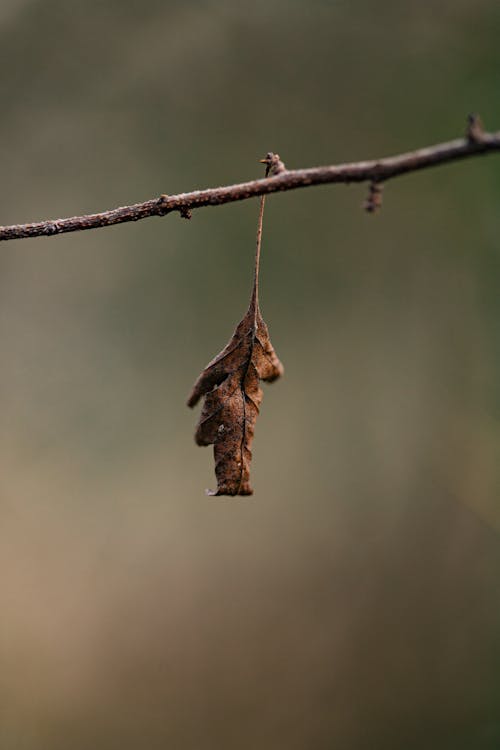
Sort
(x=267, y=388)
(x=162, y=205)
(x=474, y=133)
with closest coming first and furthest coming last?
(x=474, y=133) → (x=162, y=205) → (x=267, y=388)

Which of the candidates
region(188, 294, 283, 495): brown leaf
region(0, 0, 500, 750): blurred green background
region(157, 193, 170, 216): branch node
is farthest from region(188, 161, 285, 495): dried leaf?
region(0, 0, 500, 750): blurred green background

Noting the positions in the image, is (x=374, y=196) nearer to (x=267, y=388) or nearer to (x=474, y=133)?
(x=474, y=133)

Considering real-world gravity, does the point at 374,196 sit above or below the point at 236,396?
above

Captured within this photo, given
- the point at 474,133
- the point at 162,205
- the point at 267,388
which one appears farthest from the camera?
the point at 267,388

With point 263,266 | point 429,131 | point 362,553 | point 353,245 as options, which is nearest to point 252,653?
point 362,553

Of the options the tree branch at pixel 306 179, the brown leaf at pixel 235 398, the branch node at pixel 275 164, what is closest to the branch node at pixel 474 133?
the tree branch at pixel 306 179

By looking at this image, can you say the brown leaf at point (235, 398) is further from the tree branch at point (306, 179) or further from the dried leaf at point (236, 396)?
the tree branch at point (306, 179)

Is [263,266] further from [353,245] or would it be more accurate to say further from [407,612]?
[407,612]

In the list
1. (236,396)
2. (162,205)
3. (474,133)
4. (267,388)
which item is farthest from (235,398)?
(267,388)
